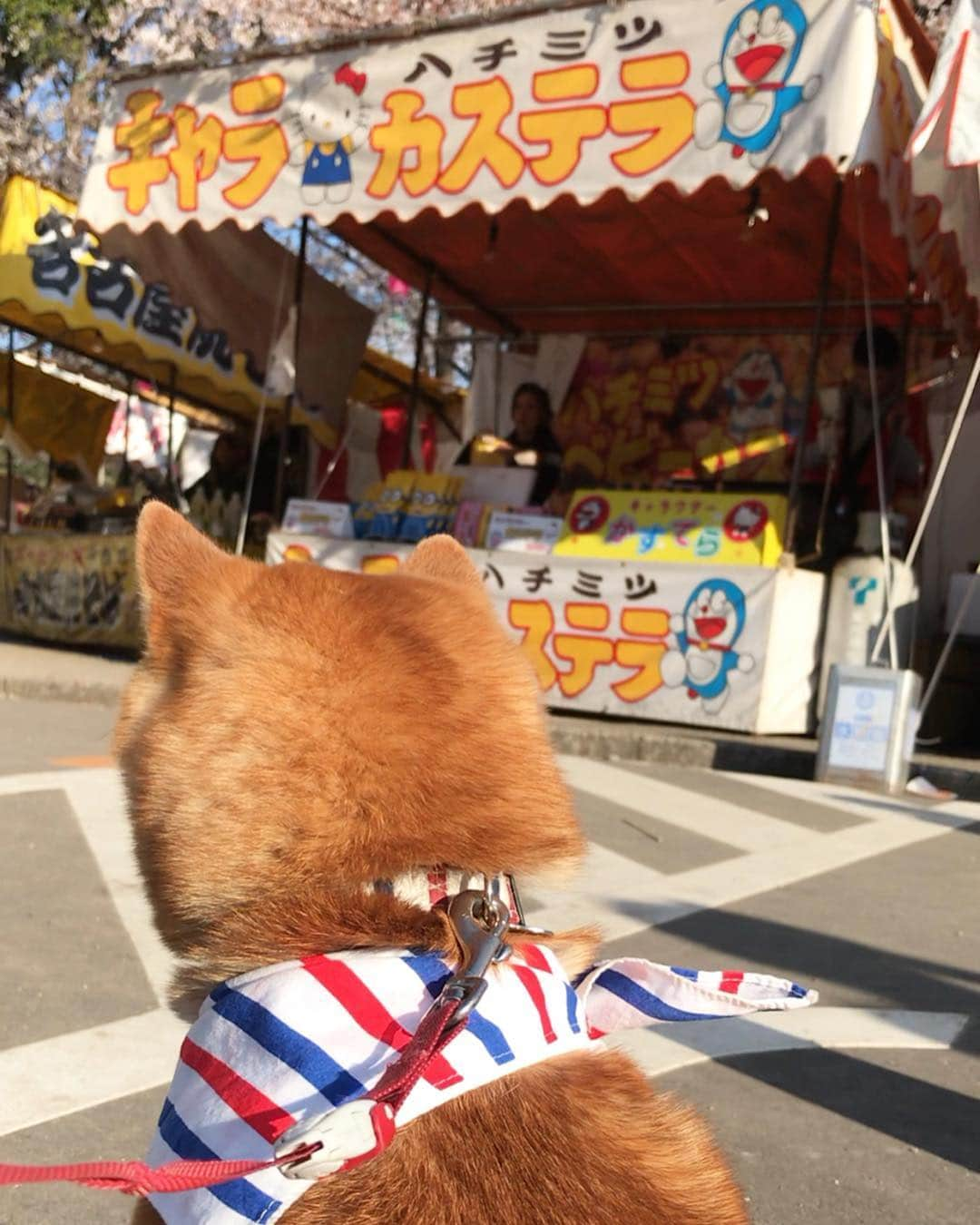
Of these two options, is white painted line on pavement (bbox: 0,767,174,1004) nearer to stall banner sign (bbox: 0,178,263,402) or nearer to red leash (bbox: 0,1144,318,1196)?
red leash (bbox: 0,1144,318,1196)

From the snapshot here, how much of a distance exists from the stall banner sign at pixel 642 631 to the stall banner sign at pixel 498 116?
2.46 m

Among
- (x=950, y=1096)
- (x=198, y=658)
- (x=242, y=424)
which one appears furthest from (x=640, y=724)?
(x=242, y=424)

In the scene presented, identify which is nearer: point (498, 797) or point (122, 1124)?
point (498, 797)

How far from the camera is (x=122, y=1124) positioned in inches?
105

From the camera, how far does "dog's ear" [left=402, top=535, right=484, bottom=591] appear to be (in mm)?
2062

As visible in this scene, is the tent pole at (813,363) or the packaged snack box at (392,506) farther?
the packaged snack box at (392,506)

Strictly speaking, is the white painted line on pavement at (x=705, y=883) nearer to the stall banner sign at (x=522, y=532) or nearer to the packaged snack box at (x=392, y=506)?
the stall banner sign at (x=522, y=532)

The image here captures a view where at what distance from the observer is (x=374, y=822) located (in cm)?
150

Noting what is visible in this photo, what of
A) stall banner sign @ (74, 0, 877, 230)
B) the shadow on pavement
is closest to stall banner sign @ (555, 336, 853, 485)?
stall banner sign @ (74, 0, 877, 230)

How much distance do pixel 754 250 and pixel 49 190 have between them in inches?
255

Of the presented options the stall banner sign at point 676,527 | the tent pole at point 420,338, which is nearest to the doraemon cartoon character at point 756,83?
the stall banner sign at point 676,527

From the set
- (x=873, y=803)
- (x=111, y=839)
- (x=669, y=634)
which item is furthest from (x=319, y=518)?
(x=111, y=839)

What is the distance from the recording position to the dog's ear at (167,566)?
1.75 metres

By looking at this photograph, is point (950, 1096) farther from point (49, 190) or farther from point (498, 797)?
point (49, 190)
